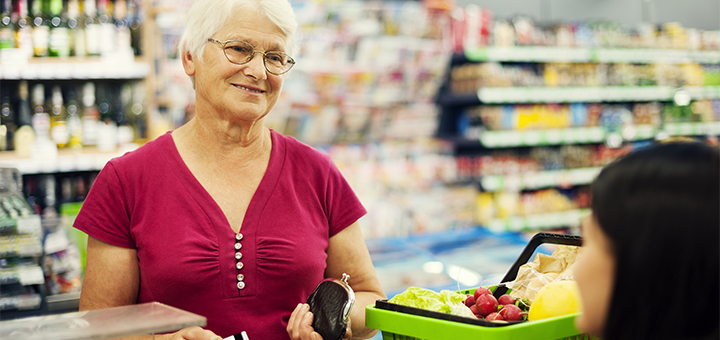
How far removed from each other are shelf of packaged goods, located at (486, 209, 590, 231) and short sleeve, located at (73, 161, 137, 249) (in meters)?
4.55

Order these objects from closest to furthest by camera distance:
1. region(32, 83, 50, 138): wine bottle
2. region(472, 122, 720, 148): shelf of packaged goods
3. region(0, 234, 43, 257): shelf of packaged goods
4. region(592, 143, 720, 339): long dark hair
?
region(592, 143, 720, 339): long dark hair < region(0, 234, 43, 257): shelf of packaged goods < region(32, 83, 50, 138): wine bottle < region(472, 122, 720, 148): shelf of packaged goods

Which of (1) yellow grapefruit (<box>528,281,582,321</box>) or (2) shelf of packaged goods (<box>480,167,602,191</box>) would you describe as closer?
Result: (1) yellow grapefruit (<box>528,281,582,321</box>)

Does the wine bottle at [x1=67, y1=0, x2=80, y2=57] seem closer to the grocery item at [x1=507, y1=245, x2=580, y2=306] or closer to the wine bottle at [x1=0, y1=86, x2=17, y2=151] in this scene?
the wine bottle at [x1=0, y1=86, x2=17, y2=151]

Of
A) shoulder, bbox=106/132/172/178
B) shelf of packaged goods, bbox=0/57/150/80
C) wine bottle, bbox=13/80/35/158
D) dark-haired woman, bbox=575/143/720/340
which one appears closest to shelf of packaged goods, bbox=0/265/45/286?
wine bottle, bbox=13/80/35/158

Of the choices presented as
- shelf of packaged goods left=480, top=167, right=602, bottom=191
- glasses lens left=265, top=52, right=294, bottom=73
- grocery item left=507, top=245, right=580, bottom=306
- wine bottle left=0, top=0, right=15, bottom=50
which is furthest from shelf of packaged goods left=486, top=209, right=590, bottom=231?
glasses lens left=265, top=52, right=294, bottom=73

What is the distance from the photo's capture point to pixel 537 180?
5949mm

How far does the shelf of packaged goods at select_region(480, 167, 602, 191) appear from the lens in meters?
5.55

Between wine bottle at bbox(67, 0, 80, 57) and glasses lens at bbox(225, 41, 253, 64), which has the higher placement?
wine bottle at bbox(67, 0, 80, 57)

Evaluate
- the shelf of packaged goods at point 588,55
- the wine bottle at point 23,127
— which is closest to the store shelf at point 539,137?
the shelf of packaged goods at point 588,55

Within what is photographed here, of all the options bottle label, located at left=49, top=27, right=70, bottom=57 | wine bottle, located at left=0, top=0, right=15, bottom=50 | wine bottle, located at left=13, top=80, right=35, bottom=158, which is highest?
wine bottle, located at left=0, top=0, right=15, bottom=50

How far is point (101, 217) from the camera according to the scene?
1.37m

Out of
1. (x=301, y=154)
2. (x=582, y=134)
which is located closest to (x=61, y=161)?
(x=301, y=154)

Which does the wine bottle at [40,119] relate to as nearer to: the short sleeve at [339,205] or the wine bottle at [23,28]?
the wine bottle at [23,28]

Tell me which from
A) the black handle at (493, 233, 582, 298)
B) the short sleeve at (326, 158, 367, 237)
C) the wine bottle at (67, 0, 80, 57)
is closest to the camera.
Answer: the black handle at (493, 233, 582, 298)
